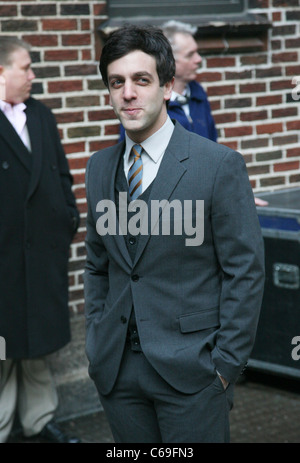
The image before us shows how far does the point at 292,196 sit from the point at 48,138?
1.55m

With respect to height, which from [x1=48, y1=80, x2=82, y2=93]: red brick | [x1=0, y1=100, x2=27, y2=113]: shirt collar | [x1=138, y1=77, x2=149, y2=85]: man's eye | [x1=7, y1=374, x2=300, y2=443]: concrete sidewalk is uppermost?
[x1=138, y1=77, x2=149, y2=85]: man's eye

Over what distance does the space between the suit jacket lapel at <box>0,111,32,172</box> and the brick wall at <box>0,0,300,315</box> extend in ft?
1.92

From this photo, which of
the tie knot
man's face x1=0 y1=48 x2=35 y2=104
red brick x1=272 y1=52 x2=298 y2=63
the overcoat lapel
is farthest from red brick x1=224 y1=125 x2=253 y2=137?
the tie knot

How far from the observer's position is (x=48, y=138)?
4.72 metres

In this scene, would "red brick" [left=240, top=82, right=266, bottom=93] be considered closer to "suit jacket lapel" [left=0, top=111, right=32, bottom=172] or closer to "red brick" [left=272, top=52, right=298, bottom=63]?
"red brick" [left=272, top=52, right=298, bottom=63]

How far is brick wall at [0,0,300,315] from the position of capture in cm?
505

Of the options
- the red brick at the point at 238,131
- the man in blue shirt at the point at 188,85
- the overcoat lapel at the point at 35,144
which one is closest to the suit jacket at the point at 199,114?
the man in blue shirt at the point at 188,85

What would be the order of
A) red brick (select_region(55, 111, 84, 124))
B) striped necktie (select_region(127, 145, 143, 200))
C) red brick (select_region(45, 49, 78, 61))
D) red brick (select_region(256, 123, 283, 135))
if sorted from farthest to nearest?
red brick (select_region(256, 123, 283, 135)) < red brick (select_region(55, 111, 84, 124)) < red brick (select_region(45, 49, 78, 61)) < striped necktie (select_region(127, 145, 143, 200))

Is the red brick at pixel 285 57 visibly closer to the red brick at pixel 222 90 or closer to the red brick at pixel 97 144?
the red brick at pixel 222 90

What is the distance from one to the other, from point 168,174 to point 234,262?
0.37 meters

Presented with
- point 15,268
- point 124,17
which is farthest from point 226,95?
point 15,268
